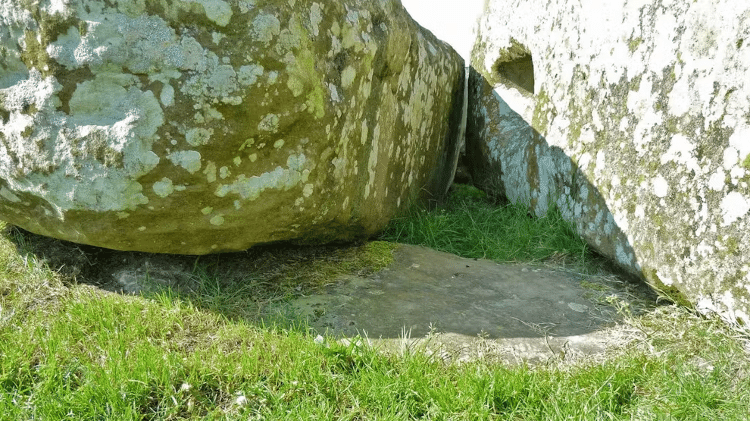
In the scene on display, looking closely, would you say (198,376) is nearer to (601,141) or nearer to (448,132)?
(601,141)

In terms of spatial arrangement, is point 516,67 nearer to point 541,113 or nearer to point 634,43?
point 541,113

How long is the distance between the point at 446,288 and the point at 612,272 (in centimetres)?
97

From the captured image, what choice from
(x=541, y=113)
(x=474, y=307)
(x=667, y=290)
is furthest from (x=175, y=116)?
(x=541, y=113)

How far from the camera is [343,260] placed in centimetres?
320

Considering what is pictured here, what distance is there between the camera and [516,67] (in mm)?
4641

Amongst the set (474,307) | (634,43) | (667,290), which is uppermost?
(634,43)

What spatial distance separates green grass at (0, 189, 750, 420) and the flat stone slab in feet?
0.47

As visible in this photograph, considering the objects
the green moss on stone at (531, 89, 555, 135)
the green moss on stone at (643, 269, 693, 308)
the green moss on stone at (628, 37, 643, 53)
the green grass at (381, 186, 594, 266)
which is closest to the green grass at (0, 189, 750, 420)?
the green moss on stone at (643, 269, 693, 308)

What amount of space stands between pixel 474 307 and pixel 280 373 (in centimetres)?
105

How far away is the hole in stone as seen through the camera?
4.46 m

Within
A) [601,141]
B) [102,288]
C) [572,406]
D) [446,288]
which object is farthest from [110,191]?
[601,141]

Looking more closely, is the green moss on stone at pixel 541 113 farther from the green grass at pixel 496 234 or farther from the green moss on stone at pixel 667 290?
the green moss on stone at pixel 667 290

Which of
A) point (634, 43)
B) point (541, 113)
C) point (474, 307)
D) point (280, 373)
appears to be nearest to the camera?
point (280, 373)

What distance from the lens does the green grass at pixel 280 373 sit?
2016mm
